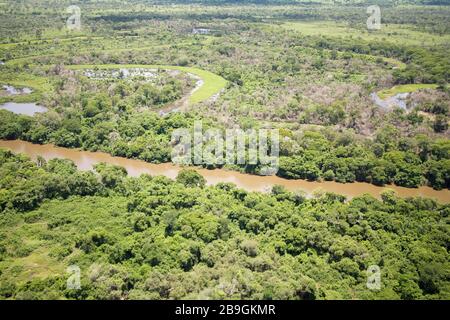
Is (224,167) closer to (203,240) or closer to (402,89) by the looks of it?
(203,240)

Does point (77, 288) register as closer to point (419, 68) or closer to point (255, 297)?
point (255, 297)

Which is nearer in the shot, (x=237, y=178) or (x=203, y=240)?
(x=203, y=240)

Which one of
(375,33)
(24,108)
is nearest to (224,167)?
(24,108)

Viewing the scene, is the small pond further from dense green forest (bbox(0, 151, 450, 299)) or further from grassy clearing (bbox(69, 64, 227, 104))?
dense green forest (bbox(0, 151, 450, 299))

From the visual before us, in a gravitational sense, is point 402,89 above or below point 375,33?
below

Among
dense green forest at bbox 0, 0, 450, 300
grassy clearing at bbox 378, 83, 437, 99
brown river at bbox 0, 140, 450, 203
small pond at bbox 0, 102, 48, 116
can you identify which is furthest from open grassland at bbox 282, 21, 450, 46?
small pond at bbox 0, 102, 48, 116

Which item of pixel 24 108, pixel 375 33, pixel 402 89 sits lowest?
pixel 24 108

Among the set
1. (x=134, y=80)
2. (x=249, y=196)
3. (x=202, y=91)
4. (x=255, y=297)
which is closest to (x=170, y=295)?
(x=255, y=297)
